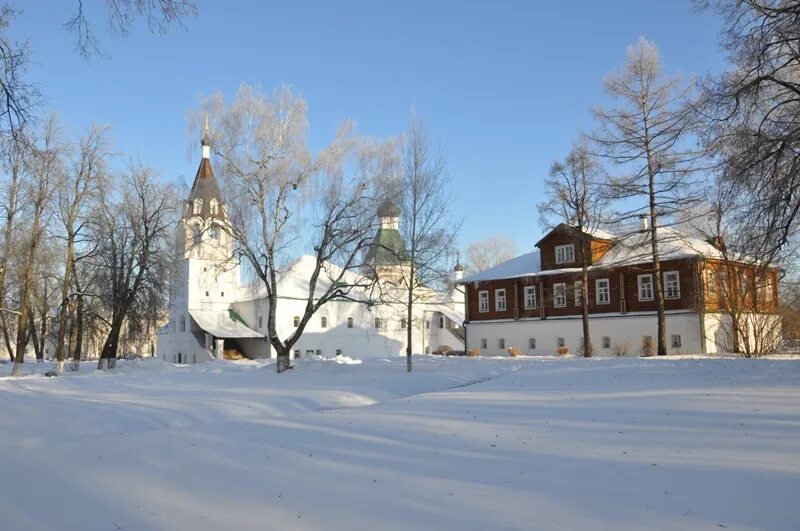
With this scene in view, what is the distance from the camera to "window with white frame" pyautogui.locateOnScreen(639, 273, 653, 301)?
39.0 m

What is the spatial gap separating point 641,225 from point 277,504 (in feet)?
113

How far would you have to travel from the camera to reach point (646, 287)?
39.2 meters

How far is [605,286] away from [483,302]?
9201mm

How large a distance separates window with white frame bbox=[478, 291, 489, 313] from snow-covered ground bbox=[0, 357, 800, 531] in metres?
30.7

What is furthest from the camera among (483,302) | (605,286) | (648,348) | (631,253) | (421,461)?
(483,302)

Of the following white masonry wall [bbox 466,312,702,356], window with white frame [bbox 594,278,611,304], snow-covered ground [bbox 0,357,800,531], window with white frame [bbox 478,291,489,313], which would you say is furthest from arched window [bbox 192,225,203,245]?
window with white frame [bbox 594,278,611,304]

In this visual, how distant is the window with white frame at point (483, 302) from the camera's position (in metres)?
46.5

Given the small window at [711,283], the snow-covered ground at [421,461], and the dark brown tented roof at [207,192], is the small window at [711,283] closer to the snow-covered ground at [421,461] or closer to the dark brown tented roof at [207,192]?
the snow-covered ground at [421,461]

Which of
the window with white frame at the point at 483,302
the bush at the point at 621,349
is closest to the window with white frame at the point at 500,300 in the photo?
the window with white frame at the point at 483,302

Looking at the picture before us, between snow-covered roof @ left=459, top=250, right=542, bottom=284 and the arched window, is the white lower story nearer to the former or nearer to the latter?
snow-covered roof @ left=459, top=250, right=542, bottom=284

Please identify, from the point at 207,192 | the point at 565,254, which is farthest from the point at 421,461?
the point at 565,254

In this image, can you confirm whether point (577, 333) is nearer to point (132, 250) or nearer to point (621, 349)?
point (621, 349)

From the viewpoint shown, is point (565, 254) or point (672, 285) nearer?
point (672, 285)

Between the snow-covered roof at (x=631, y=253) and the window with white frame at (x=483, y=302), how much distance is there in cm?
124
